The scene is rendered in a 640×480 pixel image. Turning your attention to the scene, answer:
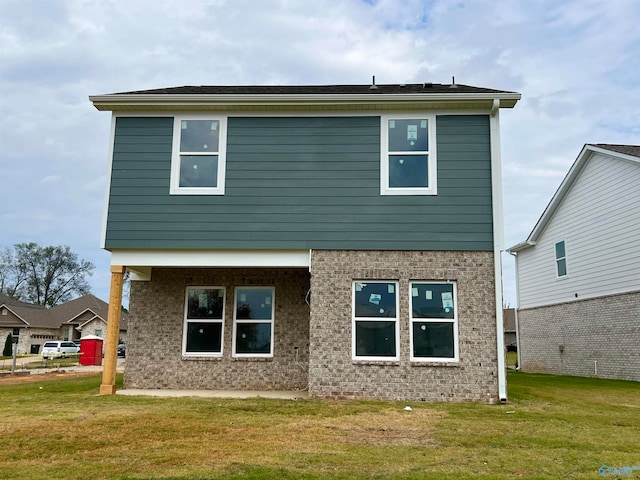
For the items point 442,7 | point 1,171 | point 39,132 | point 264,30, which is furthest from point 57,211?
point 442,7

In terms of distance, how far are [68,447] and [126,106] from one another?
701 centimetres

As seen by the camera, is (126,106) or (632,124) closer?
(126,106)

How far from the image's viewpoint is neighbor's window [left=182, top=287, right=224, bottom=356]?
1137 cm

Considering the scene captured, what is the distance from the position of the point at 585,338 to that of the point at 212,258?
40.8 feet

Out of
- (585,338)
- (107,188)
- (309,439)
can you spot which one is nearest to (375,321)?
(309,439)

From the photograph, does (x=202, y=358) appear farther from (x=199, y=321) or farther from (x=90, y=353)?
(x=90, y=353)

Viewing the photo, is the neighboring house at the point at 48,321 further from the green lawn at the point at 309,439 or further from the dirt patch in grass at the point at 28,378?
the green lawn at the point at 309,439

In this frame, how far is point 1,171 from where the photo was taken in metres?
30.8

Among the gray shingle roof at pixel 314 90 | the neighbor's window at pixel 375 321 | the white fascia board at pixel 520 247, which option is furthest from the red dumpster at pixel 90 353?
the neighbor's window at pixel 375 321

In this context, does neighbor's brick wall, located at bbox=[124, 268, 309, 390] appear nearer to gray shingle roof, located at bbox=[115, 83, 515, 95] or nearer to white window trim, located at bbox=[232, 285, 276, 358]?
white window trim, located at bbox=[232, 285, 276, 358]

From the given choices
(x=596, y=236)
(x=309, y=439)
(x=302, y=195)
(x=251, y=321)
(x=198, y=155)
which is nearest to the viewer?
(x=309, y=439)

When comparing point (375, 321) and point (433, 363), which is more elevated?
point (375, 321)

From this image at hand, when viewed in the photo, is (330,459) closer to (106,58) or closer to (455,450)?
(455,450)

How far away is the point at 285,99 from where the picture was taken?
33.7ft
